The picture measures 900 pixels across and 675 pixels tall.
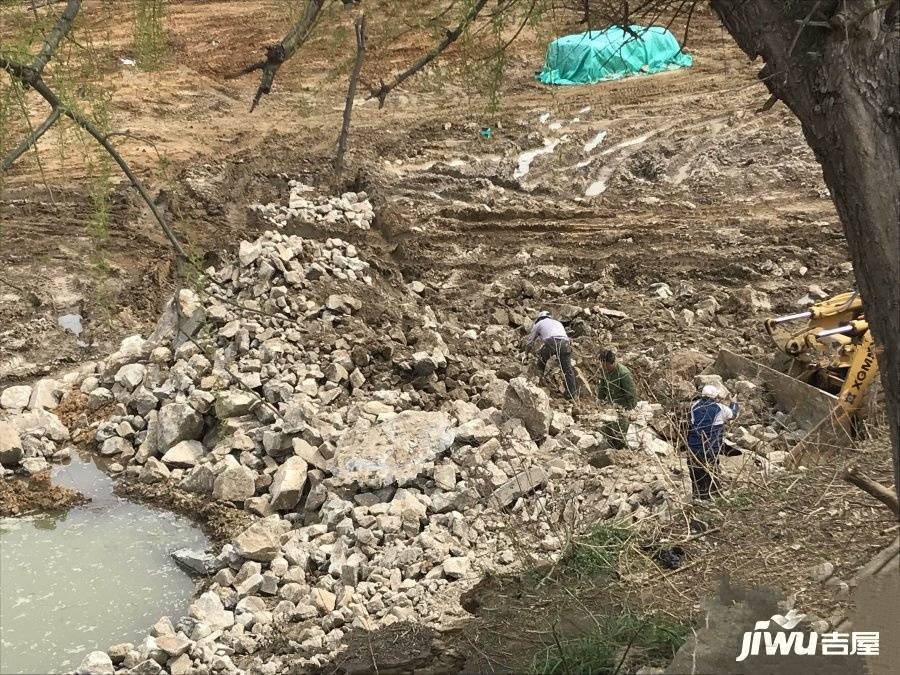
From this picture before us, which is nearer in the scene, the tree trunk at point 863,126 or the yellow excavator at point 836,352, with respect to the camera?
the tree trunk at point 863,126

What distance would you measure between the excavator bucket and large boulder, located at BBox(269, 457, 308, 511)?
425cm

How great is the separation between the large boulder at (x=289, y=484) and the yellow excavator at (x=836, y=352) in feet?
14.9

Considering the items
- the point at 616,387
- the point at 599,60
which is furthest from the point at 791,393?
the point at 599,60

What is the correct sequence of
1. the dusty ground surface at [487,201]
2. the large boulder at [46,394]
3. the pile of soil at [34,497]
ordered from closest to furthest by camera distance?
the pile of soil at [34,497]
the large boulder at [46,394]
the dusty ground surface at [487,201]

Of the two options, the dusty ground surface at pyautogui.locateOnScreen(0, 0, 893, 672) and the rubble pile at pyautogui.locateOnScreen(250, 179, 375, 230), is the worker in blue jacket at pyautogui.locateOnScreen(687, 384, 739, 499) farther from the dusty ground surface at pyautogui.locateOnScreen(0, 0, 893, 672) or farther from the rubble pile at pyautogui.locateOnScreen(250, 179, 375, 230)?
the rubble pile at pyautogui.locateOnScreen(250, 179, 375, 230)

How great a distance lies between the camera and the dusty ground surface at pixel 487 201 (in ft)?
39.6

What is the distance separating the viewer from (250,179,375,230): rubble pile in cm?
1320

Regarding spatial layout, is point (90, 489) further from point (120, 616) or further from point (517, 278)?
point (517, 278)

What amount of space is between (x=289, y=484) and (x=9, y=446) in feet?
9.62

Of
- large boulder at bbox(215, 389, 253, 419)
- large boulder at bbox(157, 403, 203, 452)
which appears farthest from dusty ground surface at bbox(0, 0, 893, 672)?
large boulder at bbox(157, 403, 203, 452)

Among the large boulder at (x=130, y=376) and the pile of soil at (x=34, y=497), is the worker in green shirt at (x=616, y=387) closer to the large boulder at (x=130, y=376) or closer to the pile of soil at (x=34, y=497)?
the large boulder at (x=130, y=376)

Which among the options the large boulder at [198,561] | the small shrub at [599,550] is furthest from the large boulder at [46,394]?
the small shrub at [599,550]

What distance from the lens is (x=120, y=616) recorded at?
303 inches

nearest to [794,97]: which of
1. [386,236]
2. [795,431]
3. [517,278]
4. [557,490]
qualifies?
[557,490]
